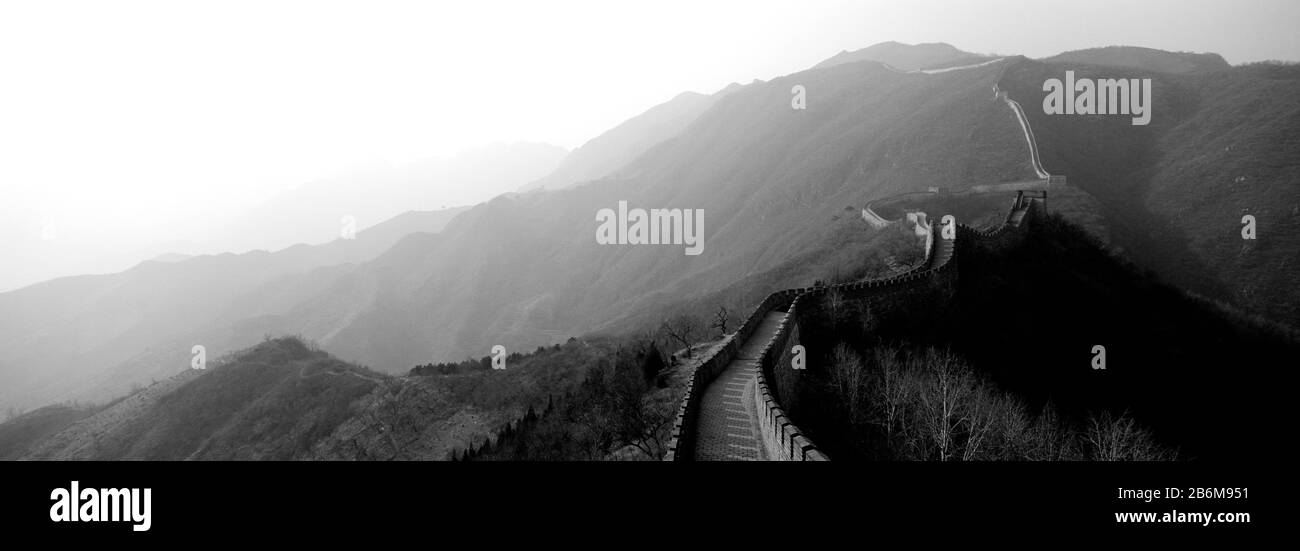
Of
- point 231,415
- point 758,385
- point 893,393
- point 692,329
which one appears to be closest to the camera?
point 758,385

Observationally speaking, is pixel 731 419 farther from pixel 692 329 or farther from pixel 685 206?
pixel 685 206

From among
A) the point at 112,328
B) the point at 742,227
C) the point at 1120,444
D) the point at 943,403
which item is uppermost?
the point at 742,227

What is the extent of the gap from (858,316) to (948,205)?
46135 mm

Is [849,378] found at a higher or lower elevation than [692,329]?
lower

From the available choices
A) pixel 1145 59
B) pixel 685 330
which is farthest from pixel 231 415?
pixel 1145 59

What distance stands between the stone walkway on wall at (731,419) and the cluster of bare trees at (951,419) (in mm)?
4625

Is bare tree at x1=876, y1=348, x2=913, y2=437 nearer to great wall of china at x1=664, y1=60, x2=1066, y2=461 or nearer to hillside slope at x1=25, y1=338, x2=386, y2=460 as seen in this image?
great wall of china at x1=664, y1=60, x2=1066, y2=461

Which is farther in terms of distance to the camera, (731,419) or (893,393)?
(893,393)

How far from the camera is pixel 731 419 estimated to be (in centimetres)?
2116

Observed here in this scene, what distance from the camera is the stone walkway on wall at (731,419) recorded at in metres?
18.8

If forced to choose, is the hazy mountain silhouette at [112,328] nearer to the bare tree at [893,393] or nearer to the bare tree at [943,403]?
the bare tree at [893,393]

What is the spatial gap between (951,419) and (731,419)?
31.6 ft

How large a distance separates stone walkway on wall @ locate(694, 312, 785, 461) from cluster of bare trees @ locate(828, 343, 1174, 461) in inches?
182

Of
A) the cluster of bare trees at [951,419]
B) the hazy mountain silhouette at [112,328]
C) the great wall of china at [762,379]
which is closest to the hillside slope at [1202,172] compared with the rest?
the great wall of china at [762,379]
